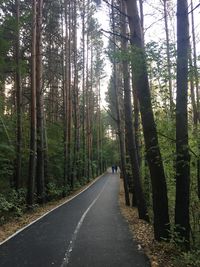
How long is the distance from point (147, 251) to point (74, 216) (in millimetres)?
6757

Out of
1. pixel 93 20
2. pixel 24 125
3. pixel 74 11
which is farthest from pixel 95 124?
pixel 24 125

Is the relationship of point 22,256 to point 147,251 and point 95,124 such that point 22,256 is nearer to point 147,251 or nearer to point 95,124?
point 147,251

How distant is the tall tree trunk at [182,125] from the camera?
7852mm

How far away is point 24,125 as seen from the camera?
68.0 ft

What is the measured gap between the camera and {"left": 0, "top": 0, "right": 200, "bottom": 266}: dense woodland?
319 inches

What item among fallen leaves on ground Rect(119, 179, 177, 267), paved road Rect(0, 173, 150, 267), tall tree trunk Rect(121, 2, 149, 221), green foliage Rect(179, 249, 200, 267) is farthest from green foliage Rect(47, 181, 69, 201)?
green foliage Rect(179, 249, 200, 267)

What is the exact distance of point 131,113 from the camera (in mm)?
15164

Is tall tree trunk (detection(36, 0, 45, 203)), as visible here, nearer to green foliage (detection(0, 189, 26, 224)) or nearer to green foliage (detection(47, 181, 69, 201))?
green foliage (detection(0, 189, 26, 224))

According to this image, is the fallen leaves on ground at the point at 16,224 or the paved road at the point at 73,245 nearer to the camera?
the paved road at the point at 73,245

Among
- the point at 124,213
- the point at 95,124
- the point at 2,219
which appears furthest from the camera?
the point at 95,124

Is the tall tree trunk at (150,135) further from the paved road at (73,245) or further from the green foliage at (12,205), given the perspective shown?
the green foliage at (12,205)

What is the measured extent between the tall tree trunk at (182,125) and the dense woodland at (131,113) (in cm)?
2

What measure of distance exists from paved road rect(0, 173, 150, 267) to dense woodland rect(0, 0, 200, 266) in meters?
1.11

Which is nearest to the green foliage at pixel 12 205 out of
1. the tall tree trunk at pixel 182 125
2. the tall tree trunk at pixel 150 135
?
the tall tree trunk at pixel 150 135
